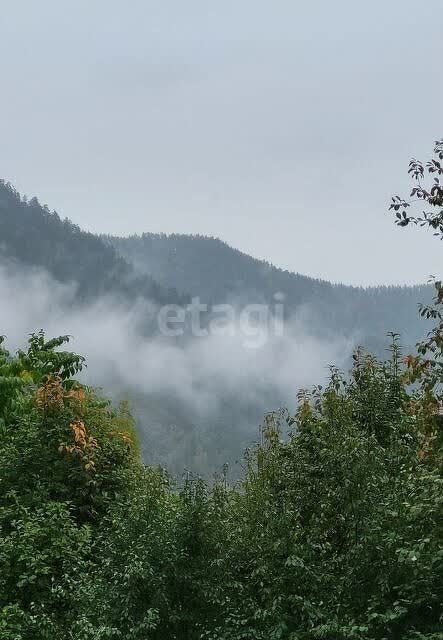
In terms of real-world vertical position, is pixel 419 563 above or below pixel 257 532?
above

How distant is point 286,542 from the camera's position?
9430 mm

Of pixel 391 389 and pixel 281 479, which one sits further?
pixel 391 389

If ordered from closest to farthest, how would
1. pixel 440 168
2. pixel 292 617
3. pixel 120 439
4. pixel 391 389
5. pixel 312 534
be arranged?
pixel 440 168 < pixel 292 617 < pixel 312 534 < pixel 391 389 < pixel 120 439

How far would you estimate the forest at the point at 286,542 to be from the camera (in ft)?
27.0

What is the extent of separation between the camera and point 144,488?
11320 millimetres

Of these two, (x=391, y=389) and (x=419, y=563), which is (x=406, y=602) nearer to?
(x=419, y=563)

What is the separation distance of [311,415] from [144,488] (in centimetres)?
406

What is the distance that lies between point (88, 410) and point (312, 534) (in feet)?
32.5

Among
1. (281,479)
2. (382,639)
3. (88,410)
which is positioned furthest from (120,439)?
(382,639)

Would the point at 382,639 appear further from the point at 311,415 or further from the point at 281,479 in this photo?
the point at 311,415

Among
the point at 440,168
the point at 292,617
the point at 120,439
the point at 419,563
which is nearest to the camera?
the point at 419,563

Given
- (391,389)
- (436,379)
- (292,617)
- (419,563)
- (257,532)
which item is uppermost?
(436,379)

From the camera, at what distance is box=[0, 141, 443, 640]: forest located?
8.22 m

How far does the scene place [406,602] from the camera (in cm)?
791
